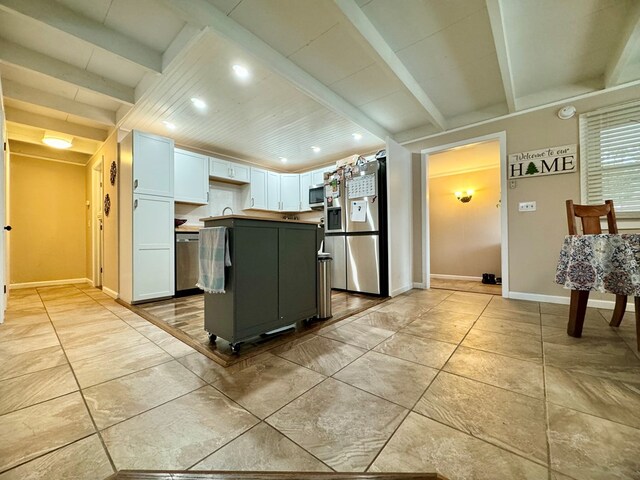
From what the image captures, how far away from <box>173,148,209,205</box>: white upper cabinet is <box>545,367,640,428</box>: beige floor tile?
4501 mm

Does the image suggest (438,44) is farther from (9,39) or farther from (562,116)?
(9,39)

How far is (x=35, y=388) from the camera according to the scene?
1343mm

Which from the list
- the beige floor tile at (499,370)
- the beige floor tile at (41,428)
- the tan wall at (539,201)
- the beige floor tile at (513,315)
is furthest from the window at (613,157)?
the beige floor tile at (41,428)

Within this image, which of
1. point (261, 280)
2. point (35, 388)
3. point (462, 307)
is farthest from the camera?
point (462, 307)

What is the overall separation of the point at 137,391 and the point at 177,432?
0.48 metres

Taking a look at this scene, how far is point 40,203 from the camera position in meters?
4.46

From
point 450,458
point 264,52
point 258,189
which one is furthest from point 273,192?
point 450,458

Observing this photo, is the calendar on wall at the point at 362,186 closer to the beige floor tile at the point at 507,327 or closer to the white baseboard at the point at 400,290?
the white baseboard at the point at 400,290

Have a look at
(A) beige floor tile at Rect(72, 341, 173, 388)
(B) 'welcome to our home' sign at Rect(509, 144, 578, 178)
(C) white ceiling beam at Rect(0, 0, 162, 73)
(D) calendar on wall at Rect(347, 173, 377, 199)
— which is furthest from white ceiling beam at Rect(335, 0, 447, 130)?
(A) beige floor tile at Rect(72, 341, 173, 388)

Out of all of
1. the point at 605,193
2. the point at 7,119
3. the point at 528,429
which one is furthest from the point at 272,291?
the point at 7,119

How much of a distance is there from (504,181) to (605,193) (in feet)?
3.04

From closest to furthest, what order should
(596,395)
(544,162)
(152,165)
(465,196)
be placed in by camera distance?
(596,395)
(544,162)
(152,165)
(465,196)

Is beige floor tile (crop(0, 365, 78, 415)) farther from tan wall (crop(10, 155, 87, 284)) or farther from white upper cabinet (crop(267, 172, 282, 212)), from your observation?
tan wall (crop(10, 155, 87, 284))

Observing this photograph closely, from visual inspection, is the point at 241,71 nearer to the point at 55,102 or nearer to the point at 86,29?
the point at 86,29
